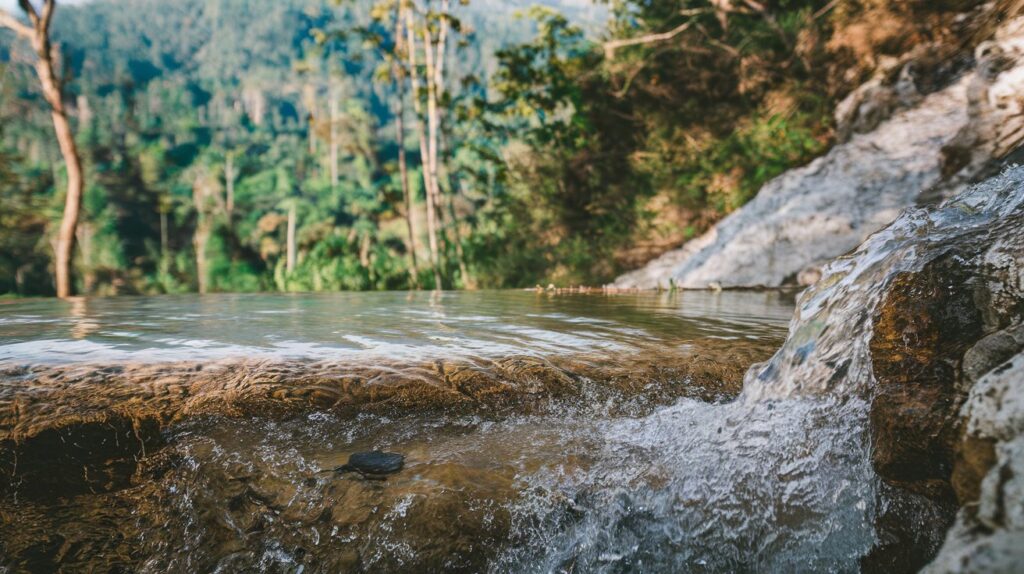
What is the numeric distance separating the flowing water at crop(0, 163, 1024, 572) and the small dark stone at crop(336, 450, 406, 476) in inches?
1.9

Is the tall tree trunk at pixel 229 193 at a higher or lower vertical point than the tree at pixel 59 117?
higher

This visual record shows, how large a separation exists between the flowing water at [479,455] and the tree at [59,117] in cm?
795

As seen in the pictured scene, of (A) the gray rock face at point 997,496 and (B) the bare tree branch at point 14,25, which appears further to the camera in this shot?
(B) the bare tree branch at point 14,25

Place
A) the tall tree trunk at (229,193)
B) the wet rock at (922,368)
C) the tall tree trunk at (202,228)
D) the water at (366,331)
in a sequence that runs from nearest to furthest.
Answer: the wet rock at (922,368), the water at (366,331), the tall tree trunk at (202,228), the tall tree trunk at (229,193)

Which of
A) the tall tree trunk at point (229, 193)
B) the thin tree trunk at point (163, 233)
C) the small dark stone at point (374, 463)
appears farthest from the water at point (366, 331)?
the thin tree trunk at point (163, 233)

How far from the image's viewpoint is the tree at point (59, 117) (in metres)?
8.94

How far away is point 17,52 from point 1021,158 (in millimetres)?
13840

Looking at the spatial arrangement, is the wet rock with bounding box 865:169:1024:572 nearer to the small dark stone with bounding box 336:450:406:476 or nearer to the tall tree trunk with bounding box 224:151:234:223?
the small dark stone with bounding box 336:450:406:476

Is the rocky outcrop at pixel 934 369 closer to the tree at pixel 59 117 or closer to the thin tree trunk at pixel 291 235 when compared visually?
the tree at pixel 59 117

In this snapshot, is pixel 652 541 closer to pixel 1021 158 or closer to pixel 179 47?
pixel 1021 158

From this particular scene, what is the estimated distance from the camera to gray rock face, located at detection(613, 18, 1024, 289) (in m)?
6.01

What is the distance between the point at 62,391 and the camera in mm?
2010

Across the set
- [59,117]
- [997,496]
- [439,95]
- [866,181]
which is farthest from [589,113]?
[997,496]

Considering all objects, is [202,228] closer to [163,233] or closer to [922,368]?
[163,233]
